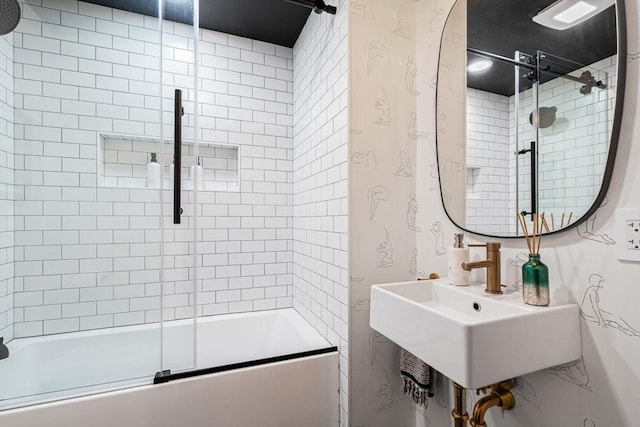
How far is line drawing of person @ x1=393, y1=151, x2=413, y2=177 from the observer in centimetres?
159

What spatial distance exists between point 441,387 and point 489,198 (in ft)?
3.08

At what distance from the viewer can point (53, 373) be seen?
1.49m

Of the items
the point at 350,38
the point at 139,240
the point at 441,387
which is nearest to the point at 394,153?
the point at 350,38

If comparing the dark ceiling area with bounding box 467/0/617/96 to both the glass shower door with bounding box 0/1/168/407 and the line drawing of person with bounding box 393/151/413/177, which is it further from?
the glass shower door with bounding box 0/1/168/407

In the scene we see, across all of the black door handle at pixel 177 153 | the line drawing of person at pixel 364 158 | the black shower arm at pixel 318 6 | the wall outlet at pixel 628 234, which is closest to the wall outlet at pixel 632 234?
the wall outlet at pixel 628 234

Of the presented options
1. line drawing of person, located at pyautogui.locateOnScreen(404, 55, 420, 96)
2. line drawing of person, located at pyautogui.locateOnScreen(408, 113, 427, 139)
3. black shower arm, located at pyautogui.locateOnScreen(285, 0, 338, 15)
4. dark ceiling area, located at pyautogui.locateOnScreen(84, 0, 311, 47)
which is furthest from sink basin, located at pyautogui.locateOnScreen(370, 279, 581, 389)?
dark ceiling area, located at pyautogui.locateOnScreen(84, 0, 311, 47)

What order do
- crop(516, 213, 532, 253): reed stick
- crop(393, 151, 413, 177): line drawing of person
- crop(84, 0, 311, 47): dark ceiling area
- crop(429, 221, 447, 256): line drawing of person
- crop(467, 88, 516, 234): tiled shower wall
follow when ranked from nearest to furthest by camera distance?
crop(516, 213, 532, 253): reed stick → crop(467, 88, 516, 234): tiled shower wall → crop(429, 221, 447, 256): line drawing of person → crop(393, 151, 413, 177): line drawing of person → crop(84, 0, 311, 47): dark ceiling area

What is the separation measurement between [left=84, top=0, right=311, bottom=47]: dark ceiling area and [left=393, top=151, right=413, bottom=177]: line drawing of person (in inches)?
47.6

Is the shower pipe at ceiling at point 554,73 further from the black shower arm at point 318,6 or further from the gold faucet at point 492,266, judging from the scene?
the black shower arm at point 318,6

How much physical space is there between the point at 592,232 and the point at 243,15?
228 centimetres

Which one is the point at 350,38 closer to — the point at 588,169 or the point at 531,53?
the point at 531,53

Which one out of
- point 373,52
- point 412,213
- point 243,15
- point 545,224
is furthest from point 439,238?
point 243,15

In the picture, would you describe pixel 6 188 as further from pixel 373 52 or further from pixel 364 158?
pixel 373 52

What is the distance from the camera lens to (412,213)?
1.62 metres
